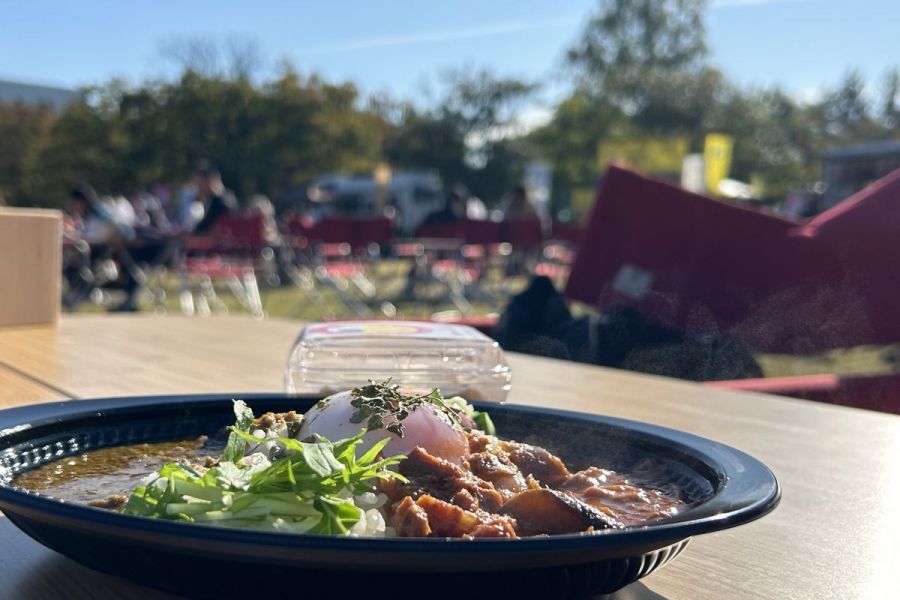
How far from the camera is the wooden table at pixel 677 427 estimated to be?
0.69 meters

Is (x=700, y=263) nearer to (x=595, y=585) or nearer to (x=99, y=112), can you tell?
(x=595, y=585)

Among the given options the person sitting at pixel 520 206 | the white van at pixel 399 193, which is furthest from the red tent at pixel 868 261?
the white van at pixel 399 193

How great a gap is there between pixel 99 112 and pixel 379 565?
32.9m

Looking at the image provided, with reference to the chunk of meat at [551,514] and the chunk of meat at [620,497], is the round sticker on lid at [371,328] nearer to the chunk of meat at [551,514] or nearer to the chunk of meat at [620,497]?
the chunk of meat at [620,497]

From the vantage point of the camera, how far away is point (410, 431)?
730 millimetres

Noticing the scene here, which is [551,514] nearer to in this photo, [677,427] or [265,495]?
[265,495]

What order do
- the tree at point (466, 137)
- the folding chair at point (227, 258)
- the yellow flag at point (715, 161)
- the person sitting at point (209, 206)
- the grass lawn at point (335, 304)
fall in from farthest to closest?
the tree at point (466, 137) < the yellow flag at point (715, 161) < the person sitting at point (209, 206) < the grass lawn at point (335, 304) < the folding chair at point (227, 258)

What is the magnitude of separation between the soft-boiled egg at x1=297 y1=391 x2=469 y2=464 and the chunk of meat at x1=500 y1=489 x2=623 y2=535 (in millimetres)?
114

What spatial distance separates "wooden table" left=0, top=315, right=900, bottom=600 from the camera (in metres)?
0.69

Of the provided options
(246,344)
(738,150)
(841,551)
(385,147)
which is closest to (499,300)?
(246,344)

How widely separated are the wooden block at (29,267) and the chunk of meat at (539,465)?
6.36 ft

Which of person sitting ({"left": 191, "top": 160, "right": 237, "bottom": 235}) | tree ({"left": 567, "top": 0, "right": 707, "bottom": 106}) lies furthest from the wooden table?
tree ({"left": 567, "top": 0, "right": 707, "bottom": 106})

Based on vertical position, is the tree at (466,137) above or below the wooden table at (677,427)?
above

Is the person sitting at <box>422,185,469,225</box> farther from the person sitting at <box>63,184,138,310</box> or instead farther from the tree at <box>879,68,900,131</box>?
the tree at <box>879,68,900,131</box>
